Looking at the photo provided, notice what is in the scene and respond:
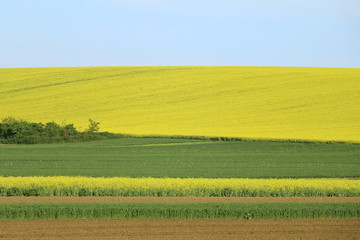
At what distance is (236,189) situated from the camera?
712 inches

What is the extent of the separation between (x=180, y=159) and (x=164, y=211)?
604 inches

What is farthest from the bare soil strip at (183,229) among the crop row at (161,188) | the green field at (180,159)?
the green field at (180,159)

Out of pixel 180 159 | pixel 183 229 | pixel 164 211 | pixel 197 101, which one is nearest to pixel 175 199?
pixel 164 211

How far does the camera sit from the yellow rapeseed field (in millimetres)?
40125

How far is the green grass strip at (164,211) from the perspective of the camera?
13844 mm

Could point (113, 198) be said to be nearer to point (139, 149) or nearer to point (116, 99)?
point (139, 149)

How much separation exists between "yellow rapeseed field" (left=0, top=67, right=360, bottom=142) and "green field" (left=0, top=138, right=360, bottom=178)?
2.21m

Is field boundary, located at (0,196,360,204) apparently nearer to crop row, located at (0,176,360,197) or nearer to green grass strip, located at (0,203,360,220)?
crop row, located at (0,176,360,197)

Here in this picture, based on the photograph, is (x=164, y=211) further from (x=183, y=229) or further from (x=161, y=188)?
(x=161, y=188)

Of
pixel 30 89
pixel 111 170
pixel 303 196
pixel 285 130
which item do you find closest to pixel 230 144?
pixel 285 130

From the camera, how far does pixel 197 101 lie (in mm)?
49906

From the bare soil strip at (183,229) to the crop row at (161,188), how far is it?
14.4 ft

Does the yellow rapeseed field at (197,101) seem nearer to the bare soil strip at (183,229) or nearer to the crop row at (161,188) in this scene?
the crop row at (161,188)

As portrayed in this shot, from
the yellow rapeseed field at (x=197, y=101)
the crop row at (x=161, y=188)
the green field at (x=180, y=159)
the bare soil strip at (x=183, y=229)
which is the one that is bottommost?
the bare soil strip at (x=183, y=229)
